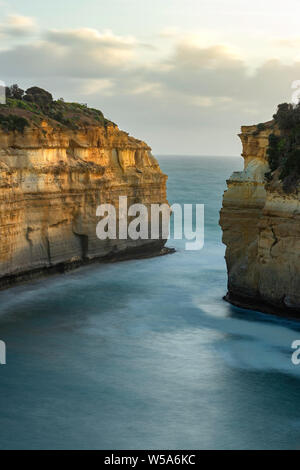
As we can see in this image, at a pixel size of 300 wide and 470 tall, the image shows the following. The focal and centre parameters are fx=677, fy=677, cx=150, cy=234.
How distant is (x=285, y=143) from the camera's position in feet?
85.3

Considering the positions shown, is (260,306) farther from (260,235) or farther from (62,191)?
(62,191)

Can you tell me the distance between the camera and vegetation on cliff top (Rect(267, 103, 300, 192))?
25.0 metres

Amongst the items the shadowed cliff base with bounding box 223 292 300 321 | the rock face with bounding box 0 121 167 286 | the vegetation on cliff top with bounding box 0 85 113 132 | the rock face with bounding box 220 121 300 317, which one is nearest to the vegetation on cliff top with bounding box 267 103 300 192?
the rock face with bounding box 220 121 300 317

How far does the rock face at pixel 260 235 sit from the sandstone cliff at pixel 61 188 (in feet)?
29.8

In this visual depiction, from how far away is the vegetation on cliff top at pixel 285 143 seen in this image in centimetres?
2498

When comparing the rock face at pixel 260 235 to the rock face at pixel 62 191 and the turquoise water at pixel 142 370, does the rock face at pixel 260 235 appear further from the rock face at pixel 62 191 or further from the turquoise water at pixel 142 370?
the rock face at pixel 62 191

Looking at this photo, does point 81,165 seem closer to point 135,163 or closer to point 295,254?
point 135,163

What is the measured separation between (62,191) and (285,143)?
1232cm

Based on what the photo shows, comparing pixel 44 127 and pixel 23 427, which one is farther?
pixel 44 127

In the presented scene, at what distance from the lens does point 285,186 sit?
24516 mm

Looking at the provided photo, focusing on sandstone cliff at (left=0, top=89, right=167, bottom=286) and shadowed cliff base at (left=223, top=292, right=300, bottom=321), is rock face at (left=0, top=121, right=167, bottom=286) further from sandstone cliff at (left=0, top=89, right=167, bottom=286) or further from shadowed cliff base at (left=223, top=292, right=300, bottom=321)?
shadowed cliff base at (left=223, top=292, right=300, bottom=321)

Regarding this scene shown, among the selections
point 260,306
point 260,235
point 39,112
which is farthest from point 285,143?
point 39,112
